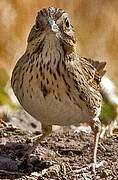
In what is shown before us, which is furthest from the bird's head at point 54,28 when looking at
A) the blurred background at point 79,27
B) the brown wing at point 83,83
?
the blurred background at point 79,27

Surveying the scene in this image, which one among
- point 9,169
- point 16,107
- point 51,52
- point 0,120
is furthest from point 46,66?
point 16,107

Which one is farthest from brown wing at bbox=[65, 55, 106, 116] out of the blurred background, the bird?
the blurred background

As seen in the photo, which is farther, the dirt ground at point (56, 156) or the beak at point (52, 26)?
the dirt ground at point (56, 156)

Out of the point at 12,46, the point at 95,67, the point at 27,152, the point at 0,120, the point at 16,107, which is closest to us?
the point at 27,152

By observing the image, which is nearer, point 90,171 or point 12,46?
point 90,171

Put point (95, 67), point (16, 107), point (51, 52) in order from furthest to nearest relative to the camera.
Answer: point (16, 107)
point (95, 67)
point (51, 52)

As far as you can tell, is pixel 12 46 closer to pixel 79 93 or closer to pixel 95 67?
pixel 95 67

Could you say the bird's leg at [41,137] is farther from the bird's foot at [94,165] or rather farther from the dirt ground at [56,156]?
the bird's foot at [94,165]
